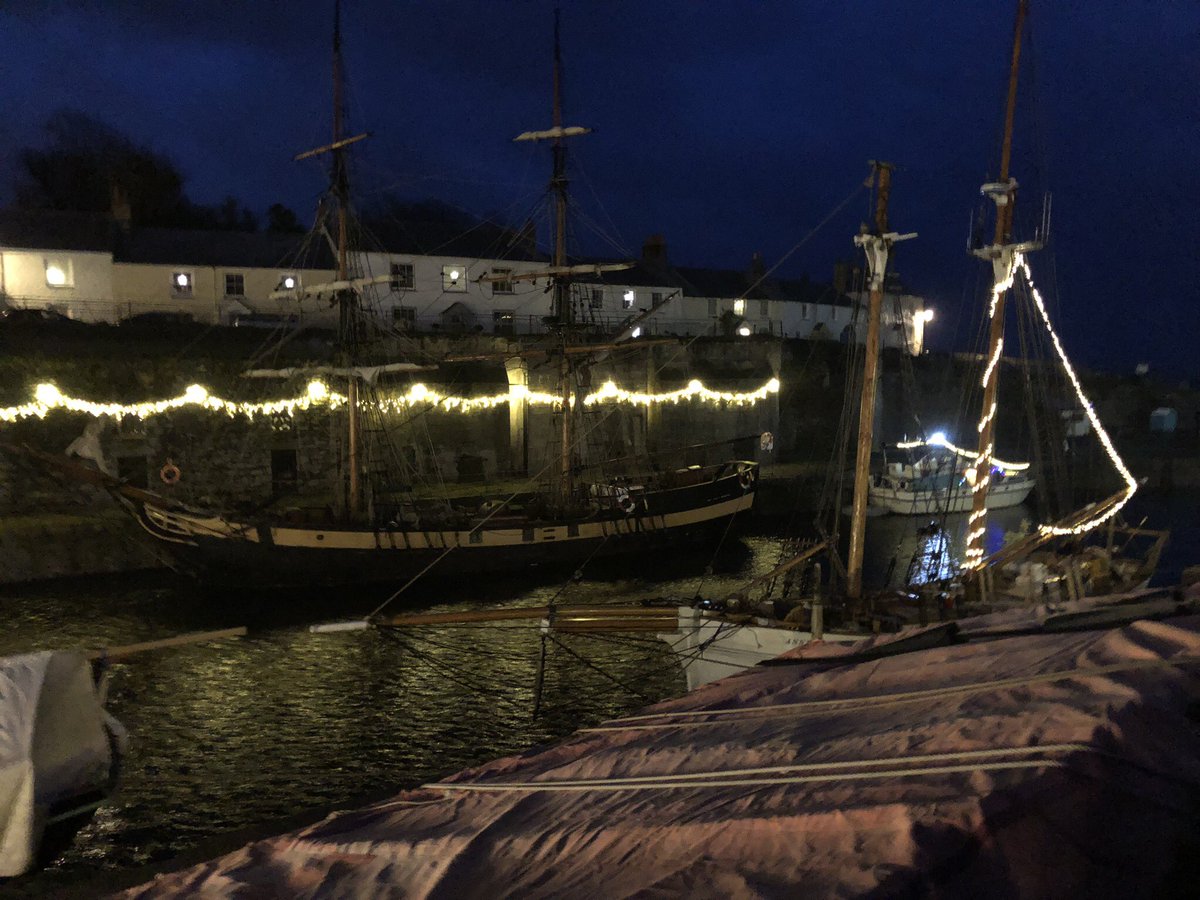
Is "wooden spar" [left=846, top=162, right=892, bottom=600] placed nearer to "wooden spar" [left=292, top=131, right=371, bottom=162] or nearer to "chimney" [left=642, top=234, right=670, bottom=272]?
"wooden spar" [left=292, top=131, right=371, bottom=162]

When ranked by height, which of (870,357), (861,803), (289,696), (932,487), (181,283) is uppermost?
(181,283)

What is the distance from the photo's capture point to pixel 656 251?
52.8 m

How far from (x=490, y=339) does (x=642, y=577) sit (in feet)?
47.0

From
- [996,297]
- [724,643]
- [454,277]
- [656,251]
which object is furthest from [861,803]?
[656,251]

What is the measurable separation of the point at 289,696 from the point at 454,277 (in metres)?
29.3

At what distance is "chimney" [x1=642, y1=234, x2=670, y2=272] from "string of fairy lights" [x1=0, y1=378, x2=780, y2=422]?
14.1 metres

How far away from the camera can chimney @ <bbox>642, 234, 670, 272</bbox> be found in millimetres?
52531

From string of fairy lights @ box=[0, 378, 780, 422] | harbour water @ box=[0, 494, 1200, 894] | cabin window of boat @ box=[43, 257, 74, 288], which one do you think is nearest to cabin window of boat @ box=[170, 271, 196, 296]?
cabin window of boat @ box=[43, 257, 74, 288]

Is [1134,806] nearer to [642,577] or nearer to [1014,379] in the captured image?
[642,577]

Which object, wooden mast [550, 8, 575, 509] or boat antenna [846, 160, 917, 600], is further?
wooden mast [550, 8, 575, 509]

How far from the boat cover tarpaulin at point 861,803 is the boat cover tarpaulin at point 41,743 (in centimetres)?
275

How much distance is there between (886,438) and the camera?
4959 cm

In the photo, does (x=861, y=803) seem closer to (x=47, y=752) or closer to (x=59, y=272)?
(x=47, y=752)

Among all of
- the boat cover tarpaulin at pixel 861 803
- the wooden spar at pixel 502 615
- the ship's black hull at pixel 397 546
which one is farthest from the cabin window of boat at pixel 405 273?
the boat cover tarpaulin at pixel 861 803
